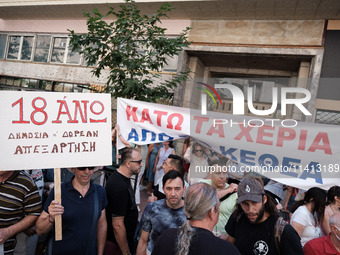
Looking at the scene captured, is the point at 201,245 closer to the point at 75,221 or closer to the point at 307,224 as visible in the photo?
the point at 75,221

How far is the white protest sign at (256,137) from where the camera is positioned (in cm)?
348

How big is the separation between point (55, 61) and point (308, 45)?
10.9 metres

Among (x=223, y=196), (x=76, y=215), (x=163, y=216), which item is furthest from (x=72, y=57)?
(x=163, y=216)

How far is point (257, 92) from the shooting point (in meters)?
10.8

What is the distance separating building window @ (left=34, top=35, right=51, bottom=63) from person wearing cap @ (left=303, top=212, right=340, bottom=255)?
13.8 meters

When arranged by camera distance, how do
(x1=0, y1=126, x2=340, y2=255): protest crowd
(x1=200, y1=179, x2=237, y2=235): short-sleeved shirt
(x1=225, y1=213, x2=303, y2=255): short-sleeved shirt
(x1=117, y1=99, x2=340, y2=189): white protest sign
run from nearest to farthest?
(x1=0, y1=126, x2=340, y2=255): protest crowd, (x1=225, y1=213, x2=303, y2=255): short-sleeved shirt, (x1=200, y1=179, x2=237, y2=235): short-sleeved shirt, (x1=117, y1=99, x2=340, y2=189): white protest sign

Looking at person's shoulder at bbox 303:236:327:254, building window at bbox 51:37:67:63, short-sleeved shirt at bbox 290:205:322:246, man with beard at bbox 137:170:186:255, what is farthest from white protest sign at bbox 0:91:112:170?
building window at bbox 51:37:67:63

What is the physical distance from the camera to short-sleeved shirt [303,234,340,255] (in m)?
2.32

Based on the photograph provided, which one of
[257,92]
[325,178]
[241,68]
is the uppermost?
[241,68]

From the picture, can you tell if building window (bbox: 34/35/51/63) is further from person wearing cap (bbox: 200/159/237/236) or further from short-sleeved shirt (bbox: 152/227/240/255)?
short-sleeved shirt (bbox: 152/227/240/255)

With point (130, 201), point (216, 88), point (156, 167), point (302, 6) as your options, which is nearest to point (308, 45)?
point (302, 6)

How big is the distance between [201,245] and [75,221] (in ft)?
4.77

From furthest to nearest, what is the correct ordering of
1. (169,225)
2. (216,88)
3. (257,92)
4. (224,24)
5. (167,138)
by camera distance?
(216,88)
(257,92)
(224,24)
(167,138)
(169,225)

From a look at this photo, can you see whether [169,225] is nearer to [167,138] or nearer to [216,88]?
[167,138]
